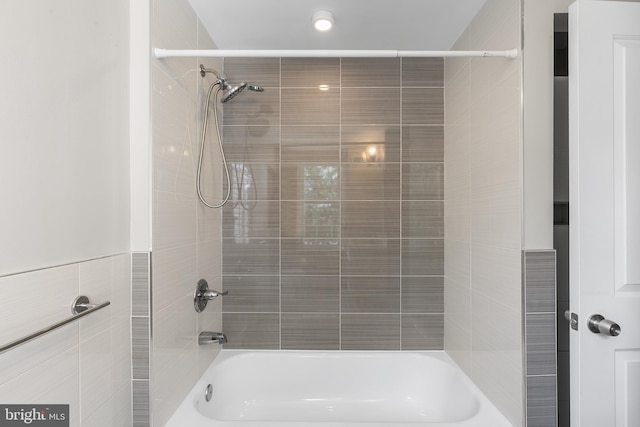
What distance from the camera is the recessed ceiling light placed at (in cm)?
179

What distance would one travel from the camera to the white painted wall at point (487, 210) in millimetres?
1444

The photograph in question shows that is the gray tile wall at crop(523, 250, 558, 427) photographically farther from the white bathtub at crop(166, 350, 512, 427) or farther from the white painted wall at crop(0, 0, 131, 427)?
the white painted wall at crop(0, 0, 131, 427)

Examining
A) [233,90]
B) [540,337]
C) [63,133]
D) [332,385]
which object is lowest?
[332,385]

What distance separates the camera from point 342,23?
1.91m

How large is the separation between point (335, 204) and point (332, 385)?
1085 millimetres

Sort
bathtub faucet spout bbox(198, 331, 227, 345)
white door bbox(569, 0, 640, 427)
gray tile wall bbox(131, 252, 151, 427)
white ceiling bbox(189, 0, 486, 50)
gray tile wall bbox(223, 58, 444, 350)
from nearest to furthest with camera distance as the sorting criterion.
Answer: white door bbox(569, 0, 640, 427) → gray tile wall bbox(131, 252, 151, 427) → white ceiling bbox(189, 0, 486, 50) → bathtub faucet spout bbox(198, 331, 227, 345) → gray tile wall bbox(223, 58, 444, 350)

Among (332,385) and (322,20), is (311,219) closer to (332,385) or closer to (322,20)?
(332,385)

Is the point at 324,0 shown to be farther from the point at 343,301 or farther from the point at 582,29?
the point at 343,301

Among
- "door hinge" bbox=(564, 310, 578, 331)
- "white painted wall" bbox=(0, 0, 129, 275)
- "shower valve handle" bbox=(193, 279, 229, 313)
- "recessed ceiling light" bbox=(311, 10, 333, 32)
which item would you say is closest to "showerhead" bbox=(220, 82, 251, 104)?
"recessed ceiling light" bbox=(311, 10, 333, 32)

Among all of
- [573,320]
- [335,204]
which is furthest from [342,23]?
[573,320]

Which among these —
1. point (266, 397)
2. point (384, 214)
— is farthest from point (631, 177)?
point (266, 397)

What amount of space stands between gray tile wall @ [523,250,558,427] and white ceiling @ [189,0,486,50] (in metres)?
1.24

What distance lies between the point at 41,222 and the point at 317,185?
155cm

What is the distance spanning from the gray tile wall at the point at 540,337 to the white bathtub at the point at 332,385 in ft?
2.28
